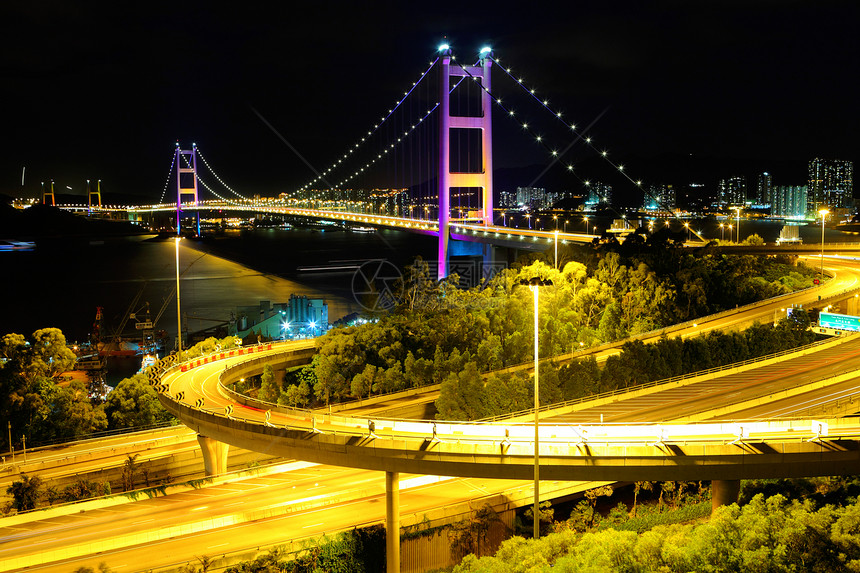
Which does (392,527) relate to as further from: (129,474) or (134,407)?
(134,407)

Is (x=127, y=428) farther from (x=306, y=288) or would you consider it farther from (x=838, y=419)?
(x=306, y=288)

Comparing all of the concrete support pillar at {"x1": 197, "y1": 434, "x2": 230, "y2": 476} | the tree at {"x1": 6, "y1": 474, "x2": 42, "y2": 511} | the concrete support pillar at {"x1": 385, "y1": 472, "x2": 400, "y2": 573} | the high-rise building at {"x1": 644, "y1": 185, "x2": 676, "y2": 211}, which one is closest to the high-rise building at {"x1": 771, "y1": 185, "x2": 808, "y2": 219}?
the high-rise building at {"x1": 644, "y1": 185, "x2": 676, "y2": 211}

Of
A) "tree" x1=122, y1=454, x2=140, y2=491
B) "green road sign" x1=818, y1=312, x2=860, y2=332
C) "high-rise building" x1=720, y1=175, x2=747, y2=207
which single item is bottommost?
"tree" x1=122, y1=454, x2=140, y2=491

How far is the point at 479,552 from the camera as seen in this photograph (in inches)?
490

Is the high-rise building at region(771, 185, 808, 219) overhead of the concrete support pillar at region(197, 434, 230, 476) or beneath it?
overhead

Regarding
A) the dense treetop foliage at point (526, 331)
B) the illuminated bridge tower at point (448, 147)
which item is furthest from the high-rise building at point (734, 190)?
the dense treetop foliage at point (526, 331)

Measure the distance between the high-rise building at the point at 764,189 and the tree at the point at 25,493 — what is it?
274 feet

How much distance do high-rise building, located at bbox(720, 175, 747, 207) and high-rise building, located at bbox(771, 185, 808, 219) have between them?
5.37 meters

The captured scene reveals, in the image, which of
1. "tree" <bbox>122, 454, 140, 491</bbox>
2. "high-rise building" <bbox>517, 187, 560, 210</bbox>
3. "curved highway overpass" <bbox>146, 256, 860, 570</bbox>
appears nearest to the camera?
"curved highway overpass" <bbox>146, 256, 860, 570</bbox>

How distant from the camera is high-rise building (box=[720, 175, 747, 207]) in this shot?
3125 inches

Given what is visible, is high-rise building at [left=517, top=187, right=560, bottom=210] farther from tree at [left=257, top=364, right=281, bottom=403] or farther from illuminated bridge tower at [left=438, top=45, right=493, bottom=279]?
tree at [left=257, top=364, right=281, bottom=403]

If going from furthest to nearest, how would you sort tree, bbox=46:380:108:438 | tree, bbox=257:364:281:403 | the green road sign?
1. the green road sign
2. tree, bbox=257:364:281:403
3. tree, bbox=46:380:108:438

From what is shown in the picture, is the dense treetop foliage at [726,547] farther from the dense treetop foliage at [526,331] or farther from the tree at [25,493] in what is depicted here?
the tree at [25,493]

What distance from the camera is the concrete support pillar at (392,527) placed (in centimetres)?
1160
